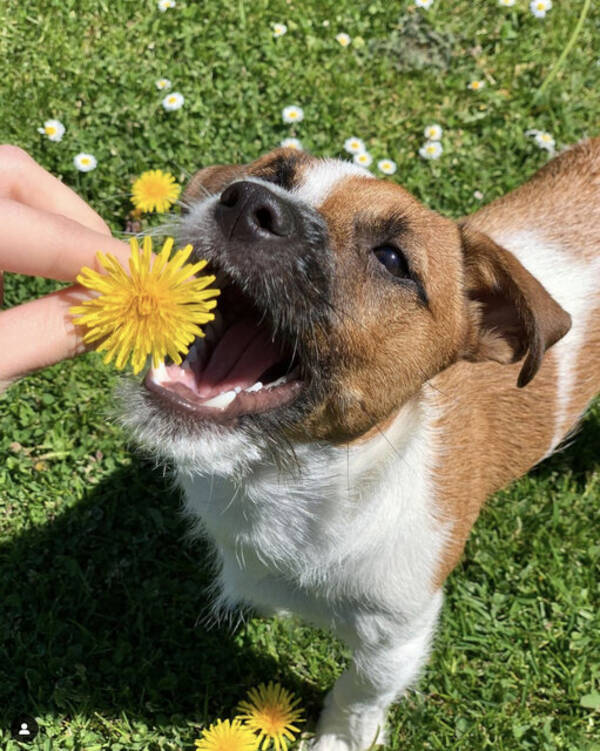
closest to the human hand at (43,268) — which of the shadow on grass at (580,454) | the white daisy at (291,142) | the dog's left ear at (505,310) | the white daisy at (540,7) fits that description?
the dog's left ear at (505,310)

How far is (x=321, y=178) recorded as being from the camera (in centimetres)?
286

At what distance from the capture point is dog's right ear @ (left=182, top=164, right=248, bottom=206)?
305cm

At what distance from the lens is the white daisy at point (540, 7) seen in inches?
249

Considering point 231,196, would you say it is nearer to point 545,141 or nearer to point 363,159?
point 363,159

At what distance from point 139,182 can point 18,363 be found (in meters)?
2.60

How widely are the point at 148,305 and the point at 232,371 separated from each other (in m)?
0.47

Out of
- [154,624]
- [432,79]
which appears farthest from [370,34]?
[154,624]

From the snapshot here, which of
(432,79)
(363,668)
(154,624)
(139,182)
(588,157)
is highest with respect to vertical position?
(588,157)

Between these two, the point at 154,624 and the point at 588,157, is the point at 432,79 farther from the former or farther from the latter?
the point at 154,624

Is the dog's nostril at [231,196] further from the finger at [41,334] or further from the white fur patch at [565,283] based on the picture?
the white fur patch at [565,283]

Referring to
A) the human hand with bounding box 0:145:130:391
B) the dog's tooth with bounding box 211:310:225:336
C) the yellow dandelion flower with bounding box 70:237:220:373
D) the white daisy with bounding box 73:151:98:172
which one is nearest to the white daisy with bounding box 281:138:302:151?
the white daisy with bounding box 73:151:98:172

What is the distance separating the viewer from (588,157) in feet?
13.5

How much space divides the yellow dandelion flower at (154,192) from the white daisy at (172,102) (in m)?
0.92

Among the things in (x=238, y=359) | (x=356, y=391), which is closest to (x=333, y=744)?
(x=356, y=391)
